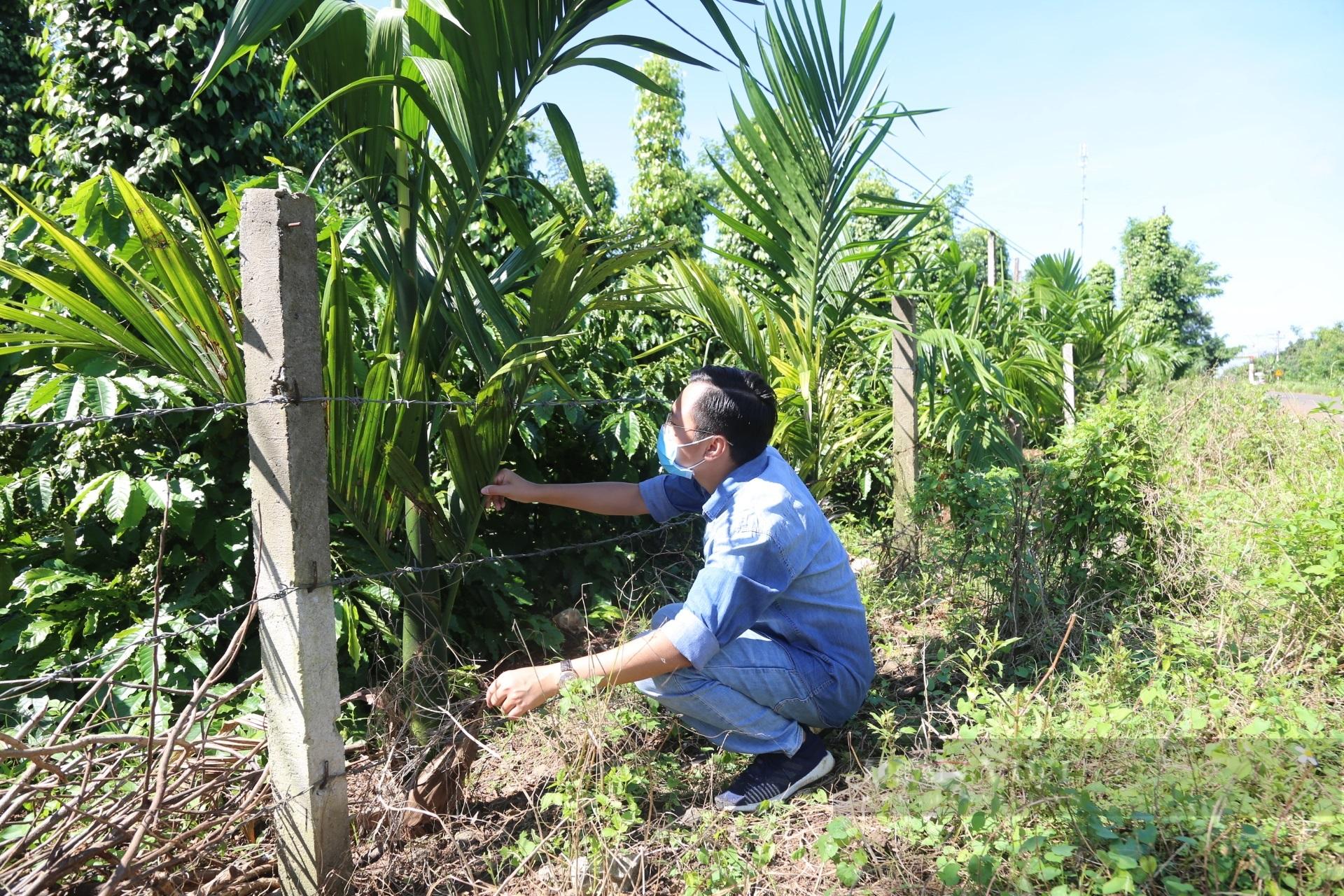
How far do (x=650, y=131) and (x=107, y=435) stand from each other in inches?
706

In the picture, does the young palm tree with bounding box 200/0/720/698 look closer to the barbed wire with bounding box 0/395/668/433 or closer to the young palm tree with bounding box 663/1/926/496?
the barbed wire with bounding box 0/395/668/433

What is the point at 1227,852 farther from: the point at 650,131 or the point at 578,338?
the point at 650,131

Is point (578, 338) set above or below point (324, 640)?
above

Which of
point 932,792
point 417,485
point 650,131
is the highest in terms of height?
point 650,131

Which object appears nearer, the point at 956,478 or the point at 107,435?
the point at 107,435

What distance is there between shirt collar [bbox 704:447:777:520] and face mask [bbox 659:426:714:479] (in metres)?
0.10

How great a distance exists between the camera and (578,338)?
3695 mm

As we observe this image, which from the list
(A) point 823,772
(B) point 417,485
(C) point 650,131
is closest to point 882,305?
(A) point 823,772

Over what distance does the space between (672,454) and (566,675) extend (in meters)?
0.79

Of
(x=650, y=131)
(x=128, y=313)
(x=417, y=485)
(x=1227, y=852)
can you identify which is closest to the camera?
(x=1227, y=852)

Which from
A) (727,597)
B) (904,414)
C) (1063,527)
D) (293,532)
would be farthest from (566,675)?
(904,414)

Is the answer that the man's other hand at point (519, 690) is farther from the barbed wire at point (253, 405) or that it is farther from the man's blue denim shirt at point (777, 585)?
the barbed wire at point (253, 405)

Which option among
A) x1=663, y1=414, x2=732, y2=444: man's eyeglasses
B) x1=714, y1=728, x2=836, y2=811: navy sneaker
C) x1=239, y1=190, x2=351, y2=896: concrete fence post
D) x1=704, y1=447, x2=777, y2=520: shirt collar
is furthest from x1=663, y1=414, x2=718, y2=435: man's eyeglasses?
x1=239, y1=190, x2=351, y2=896: concrete fence post

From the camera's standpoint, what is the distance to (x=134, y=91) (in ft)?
16.8
